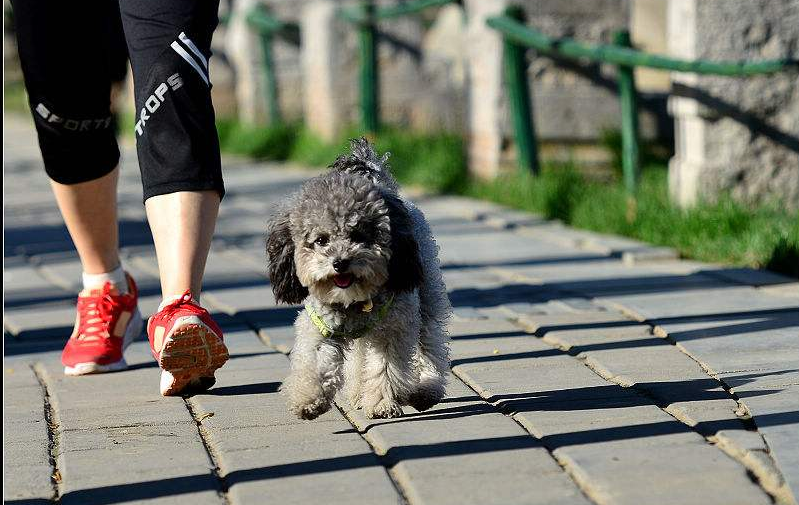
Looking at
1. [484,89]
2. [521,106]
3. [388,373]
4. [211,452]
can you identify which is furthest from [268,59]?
[211,452]

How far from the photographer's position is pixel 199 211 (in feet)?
13.6

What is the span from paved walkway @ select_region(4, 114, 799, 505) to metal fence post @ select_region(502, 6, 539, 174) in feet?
7.22

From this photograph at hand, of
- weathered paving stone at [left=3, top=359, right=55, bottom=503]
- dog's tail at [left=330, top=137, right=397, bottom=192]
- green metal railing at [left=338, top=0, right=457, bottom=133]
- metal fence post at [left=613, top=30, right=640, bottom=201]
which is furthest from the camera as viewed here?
green metal railing at [left=338, top=0, right=457, bottom=133]

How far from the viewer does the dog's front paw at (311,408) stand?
153 inches

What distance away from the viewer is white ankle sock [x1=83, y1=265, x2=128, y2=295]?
16.0ft

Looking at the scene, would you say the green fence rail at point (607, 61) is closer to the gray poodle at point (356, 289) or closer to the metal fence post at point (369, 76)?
the metal fence post at point (369, 76)

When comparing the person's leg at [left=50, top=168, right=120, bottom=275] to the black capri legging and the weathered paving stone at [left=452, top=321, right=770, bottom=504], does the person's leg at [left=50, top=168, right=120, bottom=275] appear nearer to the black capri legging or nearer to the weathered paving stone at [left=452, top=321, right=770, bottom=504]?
the black capri legging

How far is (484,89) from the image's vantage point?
948 centimetres

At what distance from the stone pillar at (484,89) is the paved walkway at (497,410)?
2680 mm

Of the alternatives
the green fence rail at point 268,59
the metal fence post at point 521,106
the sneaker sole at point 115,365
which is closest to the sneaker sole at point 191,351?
the sneaker sole at point 115,365

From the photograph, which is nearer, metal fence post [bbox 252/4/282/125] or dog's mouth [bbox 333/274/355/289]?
dog's mouth [bbox 333/274/355/289]

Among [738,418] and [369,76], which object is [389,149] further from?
[738,418]

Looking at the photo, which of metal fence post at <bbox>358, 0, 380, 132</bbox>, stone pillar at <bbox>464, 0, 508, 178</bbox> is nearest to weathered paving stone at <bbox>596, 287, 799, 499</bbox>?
stone pillar at <bbox>464, 0, 508, 178</bbox>

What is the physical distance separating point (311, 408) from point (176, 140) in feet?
2.88
